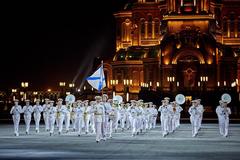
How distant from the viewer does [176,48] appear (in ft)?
289

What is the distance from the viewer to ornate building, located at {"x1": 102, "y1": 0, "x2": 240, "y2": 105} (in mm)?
87562

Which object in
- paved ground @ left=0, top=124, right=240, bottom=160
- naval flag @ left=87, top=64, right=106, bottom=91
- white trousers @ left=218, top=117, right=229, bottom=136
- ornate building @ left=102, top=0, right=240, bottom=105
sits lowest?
paved ground @ left=0, top=124, right=240, bottom=160

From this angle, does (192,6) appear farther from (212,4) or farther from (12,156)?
(12,156)

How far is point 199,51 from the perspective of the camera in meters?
87.5

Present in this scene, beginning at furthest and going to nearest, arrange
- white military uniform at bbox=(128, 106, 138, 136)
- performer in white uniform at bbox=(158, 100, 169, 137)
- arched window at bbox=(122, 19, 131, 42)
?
arched window at bbox=(122, 19, 131, 42)
white military uniform at bbox=(128, 106, 138, 136)
performer in white uniform at bbox=(158, 100, 169, 137)

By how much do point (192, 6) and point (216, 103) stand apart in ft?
79.2

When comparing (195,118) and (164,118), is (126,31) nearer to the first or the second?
(164,118)

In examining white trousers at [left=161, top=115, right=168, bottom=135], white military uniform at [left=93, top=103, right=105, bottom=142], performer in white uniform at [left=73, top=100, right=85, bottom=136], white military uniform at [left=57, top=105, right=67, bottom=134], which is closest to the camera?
white military uniform at [left=93, top=103, right=105, bottom=142]

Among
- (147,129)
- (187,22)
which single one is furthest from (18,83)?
(147,129)

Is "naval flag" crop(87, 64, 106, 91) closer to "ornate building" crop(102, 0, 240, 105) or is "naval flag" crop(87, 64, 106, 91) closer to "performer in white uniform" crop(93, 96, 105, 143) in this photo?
"performer in white uniform" crop(93, 96, 105, 143)

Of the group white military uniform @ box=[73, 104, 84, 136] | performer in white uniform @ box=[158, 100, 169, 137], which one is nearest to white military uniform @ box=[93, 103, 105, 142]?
performer in white uniform @ box=[158, 100, 169, 137]

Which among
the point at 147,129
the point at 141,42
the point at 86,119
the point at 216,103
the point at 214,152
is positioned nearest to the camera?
the point at 214,152

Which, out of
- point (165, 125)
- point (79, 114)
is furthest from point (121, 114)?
point (165, 125)

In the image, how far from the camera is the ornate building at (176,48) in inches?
3447
